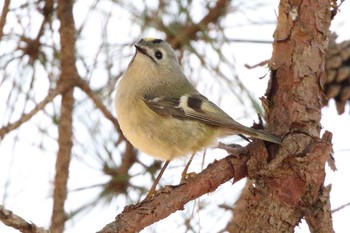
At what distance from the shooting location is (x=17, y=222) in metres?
1.23

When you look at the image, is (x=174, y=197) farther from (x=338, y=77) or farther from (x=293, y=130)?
(x=338, y=77)

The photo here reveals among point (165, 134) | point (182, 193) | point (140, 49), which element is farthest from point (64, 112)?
point (182, 193)

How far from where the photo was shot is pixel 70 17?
197 cm

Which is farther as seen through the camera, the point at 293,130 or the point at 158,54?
the point at 158,54

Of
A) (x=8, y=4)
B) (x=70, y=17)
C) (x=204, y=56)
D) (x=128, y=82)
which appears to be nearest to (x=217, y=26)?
(x=204, y=56)

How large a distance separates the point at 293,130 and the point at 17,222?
2.24ft

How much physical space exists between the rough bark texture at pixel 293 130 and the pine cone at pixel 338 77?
0.42 metres

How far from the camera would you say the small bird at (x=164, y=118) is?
5.60 ft

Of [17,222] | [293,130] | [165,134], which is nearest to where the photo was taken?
[17,222]

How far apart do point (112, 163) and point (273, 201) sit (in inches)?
26.5

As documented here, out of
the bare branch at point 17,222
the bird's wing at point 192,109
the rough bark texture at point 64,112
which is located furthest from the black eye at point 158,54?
the bare branch at point 17,222

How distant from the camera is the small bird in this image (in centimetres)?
171

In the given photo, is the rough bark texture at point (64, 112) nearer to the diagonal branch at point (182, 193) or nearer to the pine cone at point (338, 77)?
the diagonal branch at point (182, 193)

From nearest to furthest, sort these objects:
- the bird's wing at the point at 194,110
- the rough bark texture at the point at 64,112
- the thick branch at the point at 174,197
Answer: the thick branch at the point at 174,197 → the bird's wing at the point at 194,110 → the rough bark texture at the point at 64,112
